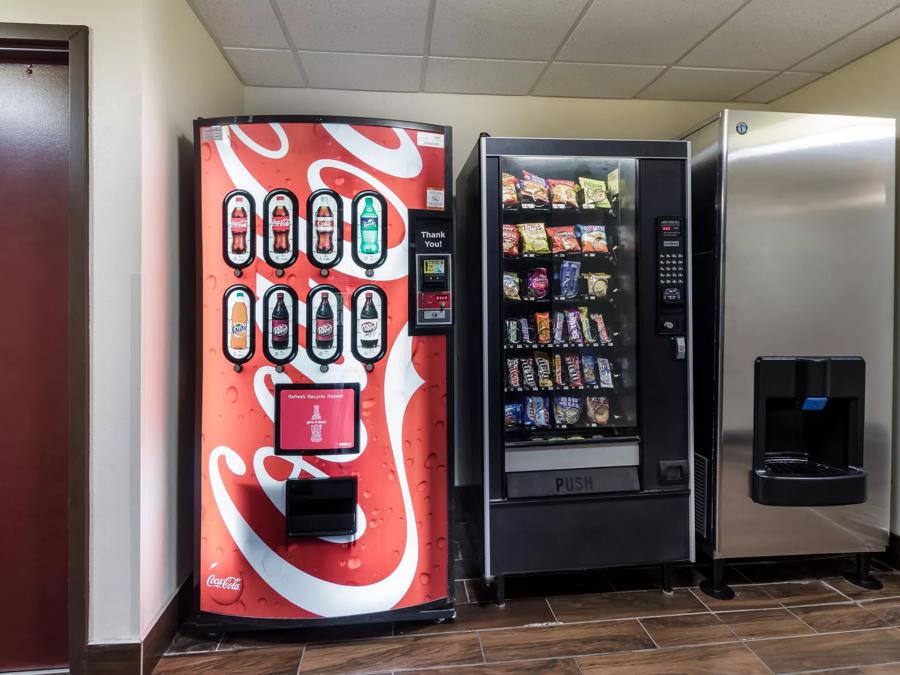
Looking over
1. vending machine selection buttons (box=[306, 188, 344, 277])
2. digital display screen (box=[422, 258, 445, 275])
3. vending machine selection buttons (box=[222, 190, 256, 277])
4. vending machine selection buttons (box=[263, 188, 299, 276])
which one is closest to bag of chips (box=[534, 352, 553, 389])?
digital display screen (box=[422, 258, 445, 275])

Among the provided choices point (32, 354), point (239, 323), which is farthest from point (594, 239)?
point (32, 354)

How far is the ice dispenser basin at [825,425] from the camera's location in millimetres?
2012

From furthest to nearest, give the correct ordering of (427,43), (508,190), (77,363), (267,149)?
(427,43) → (508,190) → (267,149) → (77,363)

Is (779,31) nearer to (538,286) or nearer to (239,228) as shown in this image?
(538,286)

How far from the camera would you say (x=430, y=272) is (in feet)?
6.04

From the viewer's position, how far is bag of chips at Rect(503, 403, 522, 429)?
211 cm

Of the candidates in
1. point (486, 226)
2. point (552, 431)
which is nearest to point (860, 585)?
point (552, 431)

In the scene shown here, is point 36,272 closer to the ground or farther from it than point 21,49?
closer to the ground

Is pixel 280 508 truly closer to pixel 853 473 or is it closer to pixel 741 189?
pixel 741 189

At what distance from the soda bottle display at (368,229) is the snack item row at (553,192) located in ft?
1.83

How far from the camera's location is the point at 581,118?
9.43 ft

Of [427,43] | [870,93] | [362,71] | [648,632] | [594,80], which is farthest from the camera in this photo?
[594,80]

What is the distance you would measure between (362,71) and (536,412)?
1.91 m

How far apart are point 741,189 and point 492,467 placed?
1.53m
